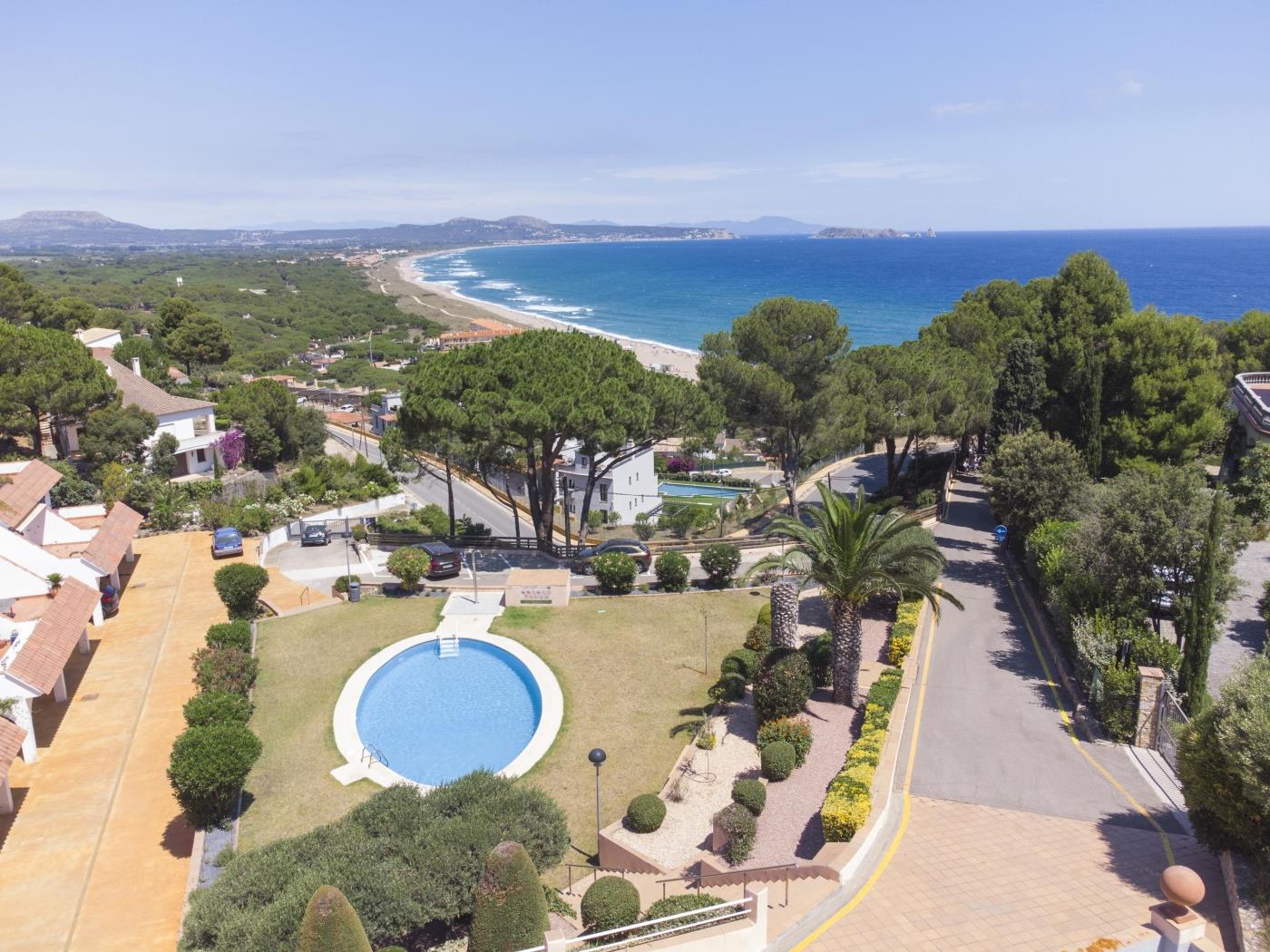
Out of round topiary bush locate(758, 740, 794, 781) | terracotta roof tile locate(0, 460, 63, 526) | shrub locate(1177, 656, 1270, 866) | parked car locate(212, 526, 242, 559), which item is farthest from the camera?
parked car locate(212, 526, 242, 559)

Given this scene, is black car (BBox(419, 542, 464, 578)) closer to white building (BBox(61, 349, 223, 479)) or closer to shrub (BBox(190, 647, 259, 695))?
shrub (BBox(190, 647, 259, 695))

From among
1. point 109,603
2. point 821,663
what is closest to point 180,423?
point 109,603

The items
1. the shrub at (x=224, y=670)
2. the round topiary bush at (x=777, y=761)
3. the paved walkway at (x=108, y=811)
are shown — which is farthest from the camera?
the shrub at (x=224, y=670)

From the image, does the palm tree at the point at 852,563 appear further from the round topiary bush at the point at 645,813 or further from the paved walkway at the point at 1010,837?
the round topiary bush at the point at 645,813

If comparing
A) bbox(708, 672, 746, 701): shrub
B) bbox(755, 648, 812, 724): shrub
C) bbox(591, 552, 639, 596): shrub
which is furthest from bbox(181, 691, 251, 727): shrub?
bbox(591, 552, 639, 596): shrub

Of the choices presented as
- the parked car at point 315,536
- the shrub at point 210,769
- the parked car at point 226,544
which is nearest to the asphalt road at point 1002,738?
the shrub at point 210,769

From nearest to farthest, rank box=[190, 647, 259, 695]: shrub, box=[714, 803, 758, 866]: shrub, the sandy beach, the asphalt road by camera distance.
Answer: box=[714, 803, 758, 866]: shrub, the asphalt road, box=[190, 647, 259, 695]: shrub, the sandy beach
